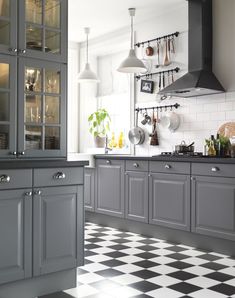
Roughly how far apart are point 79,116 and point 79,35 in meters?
1.33

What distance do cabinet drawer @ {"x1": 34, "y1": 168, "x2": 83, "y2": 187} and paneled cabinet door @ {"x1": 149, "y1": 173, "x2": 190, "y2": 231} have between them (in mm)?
1633

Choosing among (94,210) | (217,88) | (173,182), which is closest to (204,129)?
(217,88)

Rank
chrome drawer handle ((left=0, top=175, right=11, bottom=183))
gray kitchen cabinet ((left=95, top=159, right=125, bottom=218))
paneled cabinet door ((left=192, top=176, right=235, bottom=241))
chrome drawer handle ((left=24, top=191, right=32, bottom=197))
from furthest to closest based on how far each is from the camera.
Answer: gray kitchen cabinet ((left=95, top=159, right=125, bottom=218)), paneled cabinet door ((left=192, top=176, right=235, bottom=241)), chrome drawer handle ((left=24, top=191, right=32, bottom=197)), chrome drawer handle ((left=0, top=175, right=11, bottom=183))

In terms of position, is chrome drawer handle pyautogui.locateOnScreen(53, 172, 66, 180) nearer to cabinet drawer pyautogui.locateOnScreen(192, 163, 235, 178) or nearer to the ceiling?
cabinet drawer pyautogui.locateOnScreen(192, 163, 235, 178)

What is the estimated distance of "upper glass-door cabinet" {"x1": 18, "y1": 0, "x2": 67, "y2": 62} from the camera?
3061 millimetres

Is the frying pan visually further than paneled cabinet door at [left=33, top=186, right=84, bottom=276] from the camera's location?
Yes

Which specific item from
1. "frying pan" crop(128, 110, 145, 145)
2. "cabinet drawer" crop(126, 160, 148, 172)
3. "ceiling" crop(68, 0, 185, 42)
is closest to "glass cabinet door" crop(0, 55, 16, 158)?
"cabinet drawer" crop(126, 160, 148, 172)

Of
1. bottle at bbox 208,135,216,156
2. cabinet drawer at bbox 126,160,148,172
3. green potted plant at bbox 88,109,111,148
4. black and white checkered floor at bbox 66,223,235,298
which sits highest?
green potted plant at bbox 88,109,111,148

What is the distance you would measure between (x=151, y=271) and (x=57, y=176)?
1195 millimetres

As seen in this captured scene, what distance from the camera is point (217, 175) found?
162 inches

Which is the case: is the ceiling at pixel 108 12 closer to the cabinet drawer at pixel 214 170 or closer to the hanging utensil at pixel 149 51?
the hanging utensil at pixel 149 51

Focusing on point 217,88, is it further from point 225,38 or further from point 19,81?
point 19,81

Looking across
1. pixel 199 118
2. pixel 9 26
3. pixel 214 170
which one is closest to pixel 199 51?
pixel 199 118

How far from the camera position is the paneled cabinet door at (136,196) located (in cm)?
494
